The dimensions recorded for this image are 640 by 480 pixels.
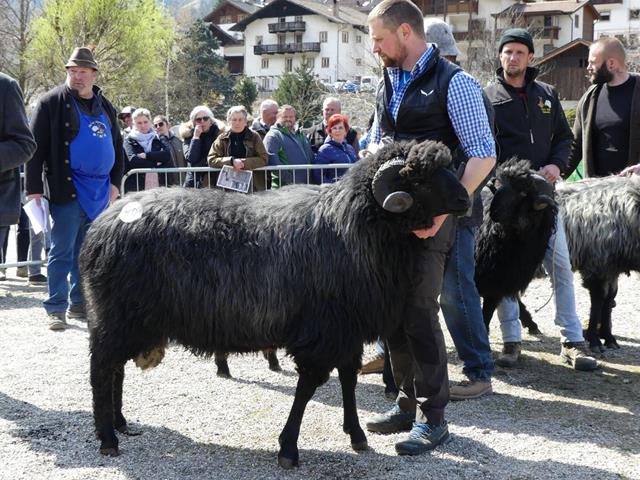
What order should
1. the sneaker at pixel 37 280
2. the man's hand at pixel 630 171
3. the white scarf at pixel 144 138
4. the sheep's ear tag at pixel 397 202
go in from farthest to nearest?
the white scarf at pixel 144 138, the sneaker at pixel 37 280, the man's hand at pixel 630 171, the sheep's ear tag at pixel 397 202

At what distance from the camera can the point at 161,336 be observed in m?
4.40

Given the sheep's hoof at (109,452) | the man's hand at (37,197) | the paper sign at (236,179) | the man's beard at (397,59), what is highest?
the man's beard at (397,59)

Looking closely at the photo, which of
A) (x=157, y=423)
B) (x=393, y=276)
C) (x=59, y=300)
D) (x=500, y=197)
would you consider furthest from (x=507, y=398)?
(x=59, y=300)

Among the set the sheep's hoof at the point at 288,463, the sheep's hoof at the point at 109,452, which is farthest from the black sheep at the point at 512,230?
the sheep's hoof at the point at 109,452

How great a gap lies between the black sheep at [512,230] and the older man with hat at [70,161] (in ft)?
12.4

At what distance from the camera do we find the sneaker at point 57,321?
7.47 meters

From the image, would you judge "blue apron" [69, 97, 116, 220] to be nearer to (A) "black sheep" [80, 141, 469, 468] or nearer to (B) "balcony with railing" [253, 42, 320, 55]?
(A) "black sheep" [80, 141, 469, 468]

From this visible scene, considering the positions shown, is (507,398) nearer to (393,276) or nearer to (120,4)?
(393,276)

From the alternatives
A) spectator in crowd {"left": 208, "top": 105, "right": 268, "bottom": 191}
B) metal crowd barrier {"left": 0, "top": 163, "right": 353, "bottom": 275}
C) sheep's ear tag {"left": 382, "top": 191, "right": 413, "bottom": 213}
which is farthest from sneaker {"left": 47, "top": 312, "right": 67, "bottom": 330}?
sheep's ear tag {"left": 382, "top": 191, "right": 413, "bottom": 213}

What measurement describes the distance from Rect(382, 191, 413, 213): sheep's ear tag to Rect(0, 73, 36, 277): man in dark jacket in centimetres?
281

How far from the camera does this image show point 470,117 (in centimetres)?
432

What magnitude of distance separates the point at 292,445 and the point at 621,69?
4896 mm

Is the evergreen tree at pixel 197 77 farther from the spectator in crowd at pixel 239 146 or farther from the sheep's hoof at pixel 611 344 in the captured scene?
the sheep's hoof at pixel 611 344

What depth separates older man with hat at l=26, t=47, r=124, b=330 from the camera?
23.6 feet
